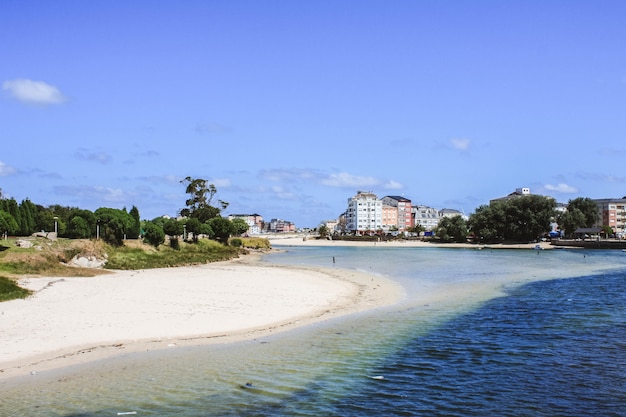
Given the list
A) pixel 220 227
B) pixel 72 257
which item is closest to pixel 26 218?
pixel 72 257

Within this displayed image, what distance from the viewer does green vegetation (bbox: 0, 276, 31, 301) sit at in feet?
89.8

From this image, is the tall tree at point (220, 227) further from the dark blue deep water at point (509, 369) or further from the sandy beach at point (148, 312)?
the dark blue deep water at point (509, 369)

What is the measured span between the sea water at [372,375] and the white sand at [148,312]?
154 centimetres

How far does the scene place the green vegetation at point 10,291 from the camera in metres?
27.4

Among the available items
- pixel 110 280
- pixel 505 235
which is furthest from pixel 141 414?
pixel 505 235

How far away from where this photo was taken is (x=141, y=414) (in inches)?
490

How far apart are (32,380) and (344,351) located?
9.99m

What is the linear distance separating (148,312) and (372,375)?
1345cm

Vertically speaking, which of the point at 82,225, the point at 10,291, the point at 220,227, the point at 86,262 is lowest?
the point at 10,291

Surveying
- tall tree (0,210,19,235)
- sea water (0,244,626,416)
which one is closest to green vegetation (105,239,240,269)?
→ tall tree (0,210,19,235)

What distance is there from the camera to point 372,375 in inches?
636

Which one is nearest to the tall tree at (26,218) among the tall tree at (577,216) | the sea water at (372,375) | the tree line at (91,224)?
the tree line at (91,224)

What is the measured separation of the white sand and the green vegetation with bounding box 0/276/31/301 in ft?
2.41

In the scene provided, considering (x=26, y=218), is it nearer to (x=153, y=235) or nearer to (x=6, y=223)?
(x=6, y=223)
